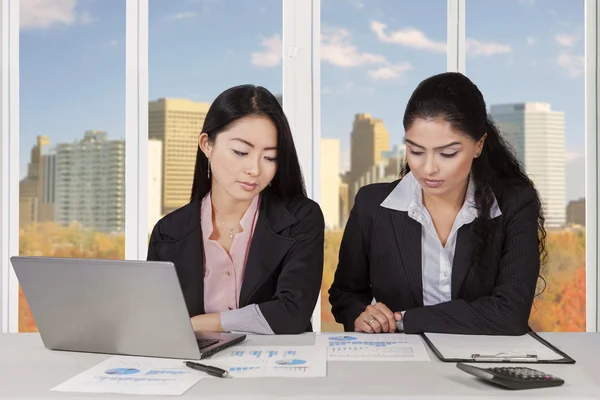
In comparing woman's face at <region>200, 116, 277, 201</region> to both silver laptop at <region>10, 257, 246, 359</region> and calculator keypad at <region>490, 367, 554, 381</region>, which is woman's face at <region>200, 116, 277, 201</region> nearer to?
silver laptop at <region>10, 257, 246, 359</region>

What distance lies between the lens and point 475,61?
11.4ft

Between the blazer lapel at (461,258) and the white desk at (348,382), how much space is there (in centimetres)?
57

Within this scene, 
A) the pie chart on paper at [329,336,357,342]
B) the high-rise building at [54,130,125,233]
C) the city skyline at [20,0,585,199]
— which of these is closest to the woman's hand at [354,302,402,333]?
the pie chart on paper at [329,336,357,342]

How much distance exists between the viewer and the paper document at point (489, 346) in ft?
4.99

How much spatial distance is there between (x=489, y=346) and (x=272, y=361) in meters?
0.54

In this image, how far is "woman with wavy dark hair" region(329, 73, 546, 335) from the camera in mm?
2043

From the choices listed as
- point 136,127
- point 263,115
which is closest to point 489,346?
point 263,115

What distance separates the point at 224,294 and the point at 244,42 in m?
1.85

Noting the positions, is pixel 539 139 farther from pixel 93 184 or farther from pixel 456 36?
pixel 93 184

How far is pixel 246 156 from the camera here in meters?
2.13

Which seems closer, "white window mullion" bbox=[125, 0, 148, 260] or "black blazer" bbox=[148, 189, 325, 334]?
"black blazer" bbox=[148, 189, 325, 334]

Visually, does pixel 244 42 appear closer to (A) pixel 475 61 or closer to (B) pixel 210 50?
(B) pixel 210 50

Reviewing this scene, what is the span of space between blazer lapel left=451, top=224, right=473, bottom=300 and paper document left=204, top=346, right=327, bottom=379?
680 mm

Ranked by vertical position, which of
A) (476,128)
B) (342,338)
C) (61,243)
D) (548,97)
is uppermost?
(548,97)
